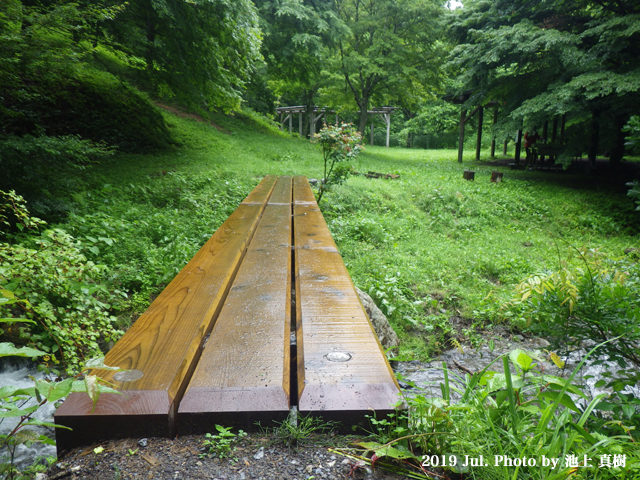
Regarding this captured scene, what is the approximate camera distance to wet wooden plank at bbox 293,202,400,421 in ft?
3.51

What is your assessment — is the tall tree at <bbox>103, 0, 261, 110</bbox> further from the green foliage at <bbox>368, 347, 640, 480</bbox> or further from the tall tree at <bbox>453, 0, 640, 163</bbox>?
the green foliage at <bbox>368, 347, 640, 480</bbox>

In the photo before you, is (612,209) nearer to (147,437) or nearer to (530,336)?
(530,336)

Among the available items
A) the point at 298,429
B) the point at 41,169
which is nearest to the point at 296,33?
the point at 41,169

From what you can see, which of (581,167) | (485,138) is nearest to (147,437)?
(581,167)

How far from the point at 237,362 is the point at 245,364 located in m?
0.03

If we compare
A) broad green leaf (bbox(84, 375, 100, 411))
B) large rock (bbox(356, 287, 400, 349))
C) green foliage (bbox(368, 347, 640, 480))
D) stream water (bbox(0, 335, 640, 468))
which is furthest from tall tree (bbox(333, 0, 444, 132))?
broad green leaf (bbox(84, 375, 100, 411))

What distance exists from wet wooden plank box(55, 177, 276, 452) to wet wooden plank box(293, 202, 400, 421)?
36 cm

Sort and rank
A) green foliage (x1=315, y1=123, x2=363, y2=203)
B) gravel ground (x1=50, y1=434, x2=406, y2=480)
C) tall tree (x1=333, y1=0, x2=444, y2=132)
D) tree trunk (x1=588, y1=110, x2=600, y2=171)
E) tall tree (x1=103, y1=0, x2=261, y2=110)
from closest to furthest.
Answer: gravel ground (x1=50, y1=434, x2=406, y2=480) < green foliage (x1=315, y1=123, x2=363, y2=203) < tall tree (x1=103, y1=0, x2=261, y2=110) < tree trunk (x1=588, y1=110, x2=600, y2=171) < tall tree (x1=333, y1=0, x2=444, y2=132)

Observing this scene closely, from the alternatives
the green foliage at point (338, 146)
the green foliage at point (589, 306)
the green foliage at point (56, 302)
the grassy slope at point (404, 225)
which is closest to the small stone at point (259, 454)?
the green foliage at point (589, 306)

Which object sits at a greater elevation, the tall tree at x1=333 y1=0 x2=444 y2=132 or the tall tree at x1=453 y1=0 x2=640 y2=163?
the tall tree at x1=333 y1=0 x2=444 y2=132

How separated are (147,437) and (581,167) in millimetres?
17294

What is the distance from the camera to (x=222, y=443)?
39.9 inches

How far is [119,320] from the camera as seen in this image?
3270 mm

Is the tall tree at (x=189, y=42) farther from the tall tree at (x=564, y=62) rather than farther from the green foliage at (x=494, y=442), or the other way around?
the green foliage at (x=494, y=442)
